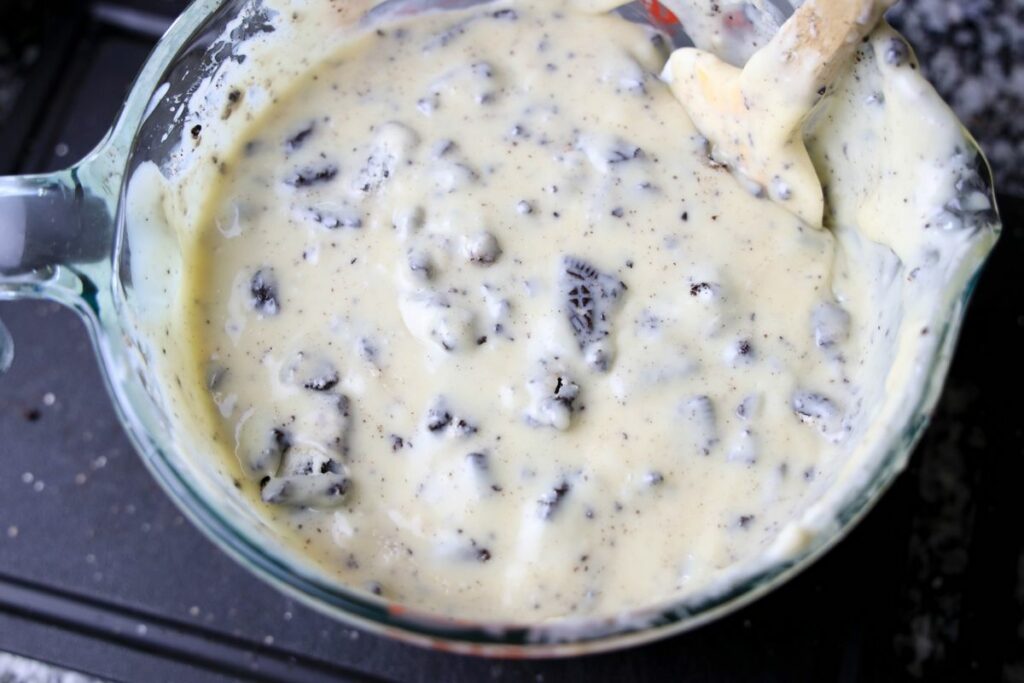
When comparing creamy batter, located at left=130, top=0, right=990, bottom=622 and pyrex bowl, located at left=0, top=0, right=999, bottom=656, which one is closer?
pyrex bowl, located at left=0, top=0, right=999, bottom=656

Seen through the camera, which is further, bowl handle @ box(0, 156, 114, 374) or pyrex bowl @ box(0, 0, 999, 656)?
bowl handle @ box(0, 156, 114, 374)

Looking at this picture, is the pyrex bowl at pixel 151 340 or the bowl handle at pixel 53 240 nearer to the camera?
the pyrex bowl at pixel 151 340

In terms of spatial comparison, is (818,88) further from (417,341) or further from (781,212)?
(417,341)

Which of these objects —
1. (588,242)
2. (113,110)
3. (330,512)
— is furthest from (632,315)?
(113,110)

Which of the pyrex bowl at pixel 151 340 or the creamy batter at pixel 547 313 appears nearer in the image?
the pyrex bowl at pixel 151 340
